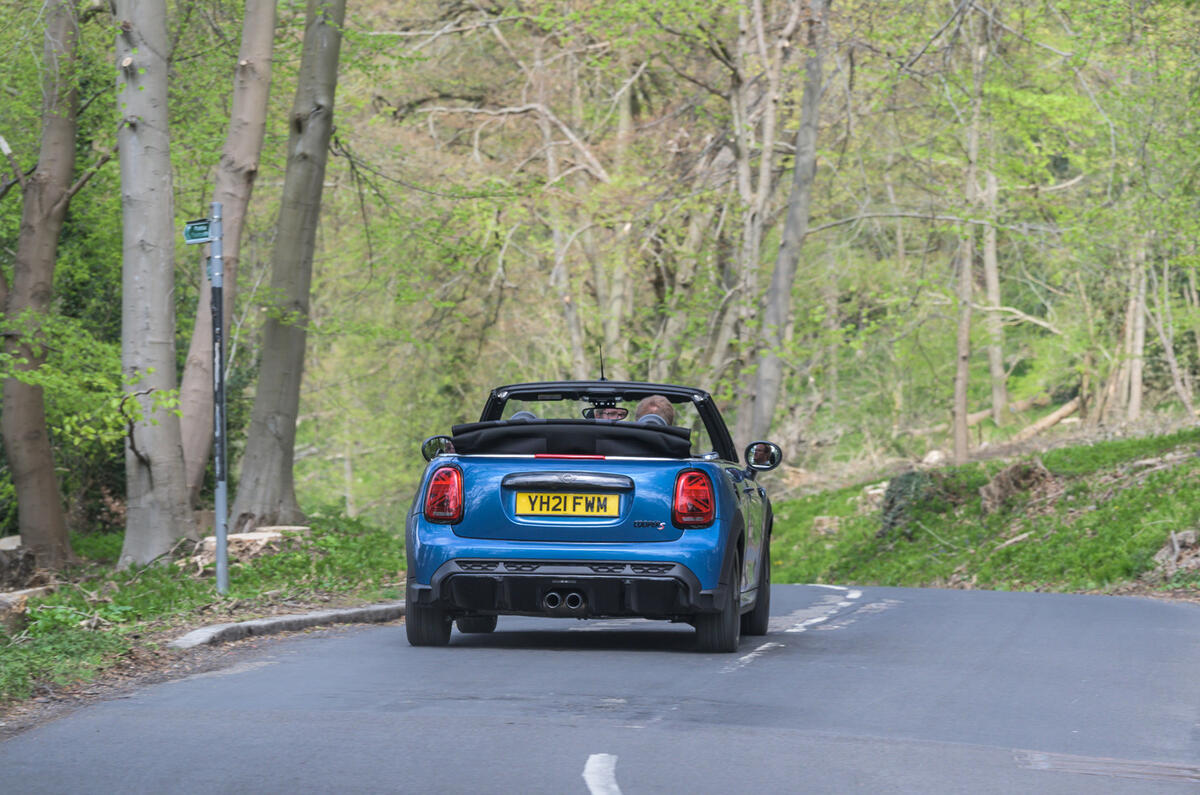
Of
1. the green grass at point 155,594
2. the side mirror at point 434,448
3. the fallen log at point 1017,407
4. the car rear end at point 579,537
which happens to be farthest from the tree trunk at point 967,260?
the car rear end at point 579,537

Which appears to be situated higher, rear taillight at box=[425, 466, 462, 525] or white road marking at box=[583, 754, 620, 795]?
rear taillight at box=[425, 466, 462, 525]

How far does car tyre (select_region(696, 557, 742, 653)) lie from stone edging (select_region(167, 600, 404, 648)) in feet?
10.9

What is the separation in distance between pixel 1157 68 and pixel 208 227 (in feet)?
58.0

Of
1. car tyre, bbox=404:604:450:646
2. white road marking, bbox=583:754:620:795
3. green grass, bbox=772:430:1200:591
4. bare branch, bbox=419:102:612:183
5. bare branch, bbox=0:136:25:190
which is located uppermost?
bare branch, bbox=419:102:612:183

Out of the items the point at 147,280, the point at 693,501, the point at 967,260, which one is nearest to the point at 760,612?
the point at 693,501

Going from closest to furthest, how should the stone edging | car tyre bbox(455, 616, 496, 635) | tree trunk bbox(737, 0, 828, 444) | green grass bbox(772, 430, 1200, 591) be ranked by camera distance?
the stone edging → car tyre bbox(455, 616, 496, 635) → green grass bbox(772, 430, 1200, 591) → tree trunk bbox(737, 0, 828, 444)

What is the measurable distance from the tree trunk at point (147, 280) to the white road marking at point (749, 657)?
7.72 m

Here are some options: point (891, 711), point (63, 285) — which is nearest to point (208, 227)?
point (891, 711)

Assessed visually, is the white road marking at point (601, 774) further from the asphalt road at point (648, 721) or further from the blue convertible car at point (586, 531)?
the blue convertible car at point (586, 531)

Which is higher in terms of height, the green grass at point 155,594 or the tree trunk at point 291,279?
the tree trunk at point 291,279

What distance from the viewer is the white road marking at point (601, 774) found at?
19.8 ft

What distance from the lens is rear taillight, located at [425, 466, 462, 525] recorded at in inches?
403

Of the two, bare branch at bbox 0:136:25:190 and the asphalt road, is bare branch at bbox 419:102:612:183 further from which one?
the asphalt road

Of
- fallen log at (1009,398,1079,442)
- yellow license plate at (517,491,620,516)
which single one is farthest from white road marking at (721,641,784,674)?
fallen log at (1009,398,1079,442)
